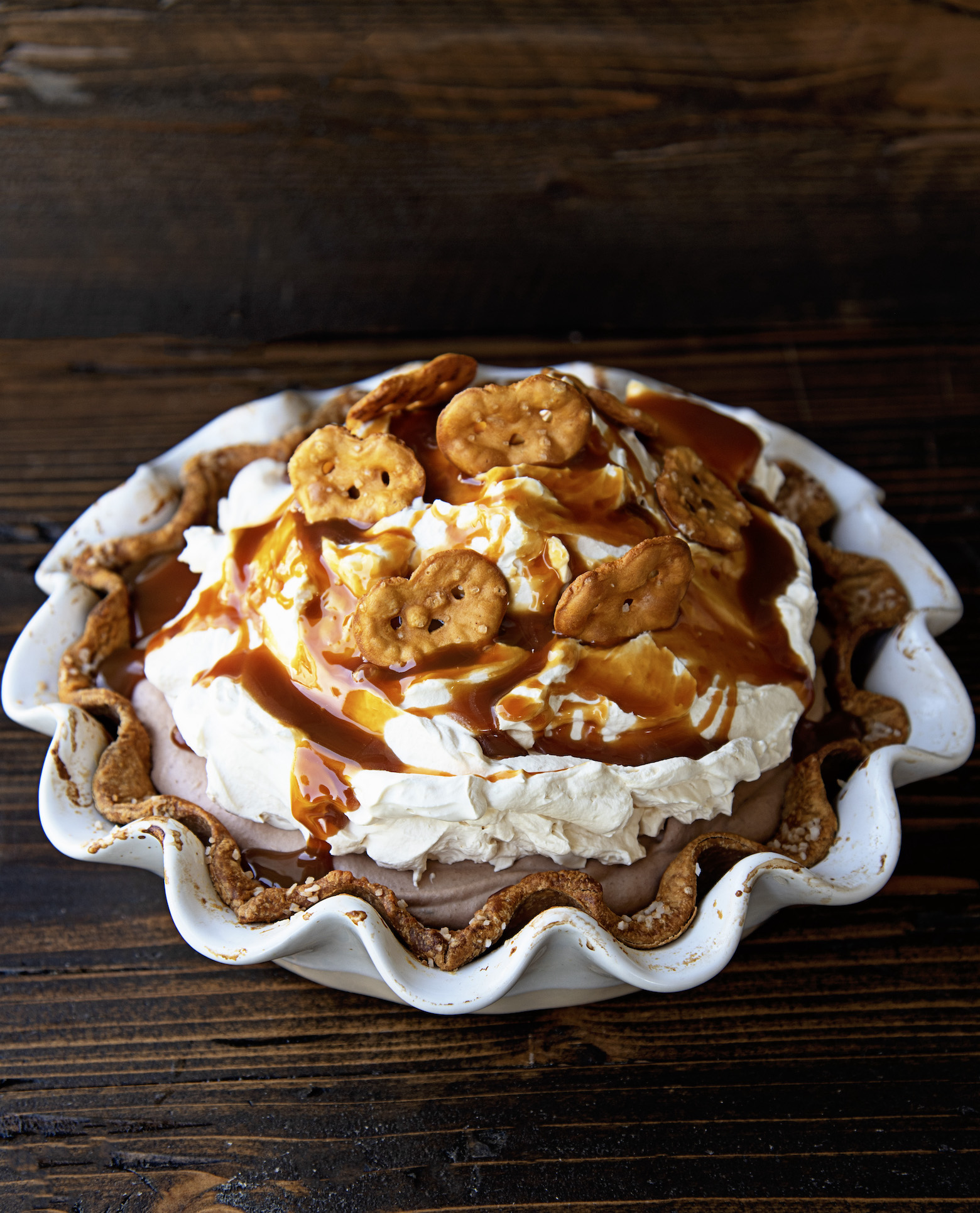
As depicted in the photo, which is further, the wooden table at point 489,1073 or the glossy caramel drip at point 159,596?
the glossy caramel drip at point 159,596

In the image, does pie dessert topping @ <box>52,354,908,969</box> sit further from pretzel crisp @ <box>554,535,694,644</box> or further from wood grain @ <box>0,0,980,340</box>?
wood grain @ <box>0,0,980,340</box>

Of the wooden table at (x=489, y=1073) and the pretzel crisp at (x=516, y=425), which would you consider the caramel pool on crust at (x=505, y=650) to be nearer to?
the pretzel crisp at (x=516, y=425)

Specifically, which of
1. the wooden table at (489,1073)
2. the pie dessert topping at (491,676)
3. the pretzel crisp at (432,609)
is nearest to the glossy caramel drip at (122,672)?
the pie dessert topping at (491,676)

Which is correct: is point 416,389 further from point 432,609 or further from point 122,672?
point 122,672

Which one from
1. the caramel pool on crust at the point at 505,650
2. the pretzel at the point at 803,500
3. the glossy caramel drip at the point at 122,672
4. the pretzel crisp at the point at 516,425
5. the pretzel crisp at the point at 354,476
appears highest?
the pretzel crisp at the point at 516,425

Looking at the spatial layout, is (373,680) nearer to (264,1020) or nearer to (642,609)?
(642,609)

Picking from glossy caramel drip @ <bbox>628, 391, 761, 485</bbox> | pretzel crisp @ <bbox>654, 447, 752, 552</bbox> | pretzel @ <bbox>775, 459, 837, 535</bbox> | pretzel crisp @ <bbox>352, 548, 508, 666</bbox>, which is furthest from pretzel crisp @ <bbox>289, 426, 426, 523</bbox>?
pretzel @ <bbox>775, 459, 837, 535</bbox>

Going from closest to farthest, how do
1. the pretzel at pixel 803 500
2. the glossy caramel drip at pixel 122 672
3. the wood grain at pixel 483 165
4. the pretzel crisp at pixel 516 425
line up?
the pretzel crisp at pixel 516 425 < the glossy caramel drip at pixel 122 672 < the pretzel at pixel 803 500 < the wood grain at pixel 483 165

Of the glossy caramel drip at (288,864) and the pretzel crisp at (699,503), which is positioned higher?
the pretzel crisp at (699,503)
